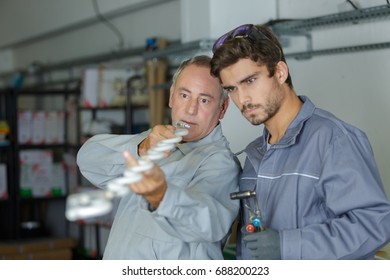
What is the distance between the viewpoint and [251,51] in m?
1.37

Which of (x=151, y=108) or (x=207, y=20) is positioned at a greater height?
(x=207, y=20)

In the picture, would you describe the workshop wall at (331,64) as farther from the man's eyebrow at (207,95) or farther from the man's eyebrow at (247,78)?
the man's eyebrow at (247,78)

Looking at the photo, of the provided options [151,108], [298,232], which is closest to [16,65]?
[151,108]

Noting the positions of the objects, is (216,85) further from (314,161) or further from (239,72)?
(314,161)

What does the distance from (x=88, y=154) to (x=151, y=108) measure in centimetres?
241

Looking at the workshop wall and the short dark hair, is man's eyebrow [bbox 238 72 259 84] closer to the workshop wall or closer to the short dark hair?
the short dark hair

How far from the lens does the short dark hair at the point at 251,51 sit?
1367 millimetres

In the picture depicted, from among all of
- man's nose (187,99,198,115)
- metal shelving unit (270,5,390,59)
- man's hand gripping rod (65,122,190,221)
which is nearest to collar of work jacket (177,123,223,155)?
man's nose (187,99,198,115)

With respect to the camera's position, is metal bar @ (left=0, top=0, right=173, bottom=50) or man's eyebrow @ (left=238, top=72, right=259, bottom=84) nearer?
man's eyebrow @ (left=238, top=72, right=259, bottom=84)

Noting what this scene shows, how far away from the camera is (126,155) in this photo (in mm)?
1032

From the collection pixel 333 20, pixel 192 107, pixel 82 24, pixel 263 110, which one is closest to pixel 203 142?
pixel 192 107

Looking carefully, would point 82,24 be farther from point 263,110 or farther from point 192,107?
point 263,110

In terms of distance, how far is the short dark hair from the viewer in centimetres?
137

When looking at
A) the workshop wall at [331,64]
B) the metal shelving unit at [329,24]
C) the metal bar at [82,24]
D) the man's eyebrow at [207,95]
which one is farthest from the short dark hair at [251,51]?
the metal bar at [82,24]
